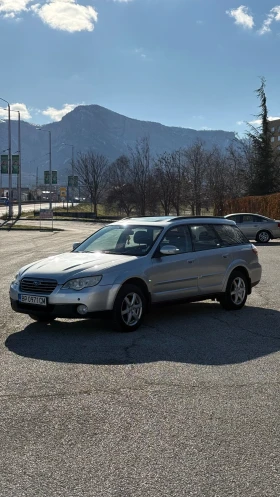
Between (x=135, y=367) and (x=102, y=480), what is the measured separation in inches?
96.3

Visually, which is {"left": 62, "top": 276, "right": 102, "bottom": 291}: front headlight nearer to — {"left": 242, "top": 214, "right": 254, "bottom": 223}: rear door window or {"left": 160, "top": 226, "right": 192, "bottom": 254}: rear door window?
{"left": 160, "top": 226, "right": 192, "bottom": 254}: rear door window

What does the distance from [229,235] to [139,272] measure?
2.68m

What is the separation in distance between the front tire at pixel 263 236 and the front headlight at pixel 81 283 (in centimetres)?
2102

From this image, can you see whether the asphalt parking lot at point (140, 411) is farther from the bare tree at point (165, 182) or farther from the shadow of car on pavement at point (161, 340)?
the bare tree at point (165, 182)

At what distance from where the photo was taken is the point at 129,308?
7.41 metres

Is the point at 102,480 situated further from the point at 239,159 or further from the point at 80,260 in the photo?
the point at 239,159

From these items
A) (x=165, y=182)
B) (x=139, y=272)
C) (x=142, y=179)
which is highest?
(x=142, y=179)

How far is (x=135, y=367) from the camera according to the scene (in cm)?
575

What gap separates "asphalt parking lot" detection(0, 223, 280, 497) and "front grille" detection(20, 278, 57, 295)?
0.58m

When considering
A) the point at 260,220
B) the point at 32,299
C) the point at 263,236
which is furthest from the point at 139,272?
the point at 260,220

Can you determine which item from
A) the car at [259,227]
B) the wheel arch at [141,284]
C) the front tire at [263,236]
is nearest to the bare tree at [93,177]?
the car at [259,227]

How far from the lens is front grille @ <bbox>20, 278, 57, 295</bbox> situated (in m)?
7.20

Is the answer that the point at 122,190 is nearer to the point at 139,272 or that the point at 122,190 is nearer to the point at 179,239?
the point at 179,239

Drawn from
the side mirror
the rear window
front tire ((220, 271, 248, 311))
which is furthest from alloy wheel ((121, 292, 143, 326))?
the rear window
